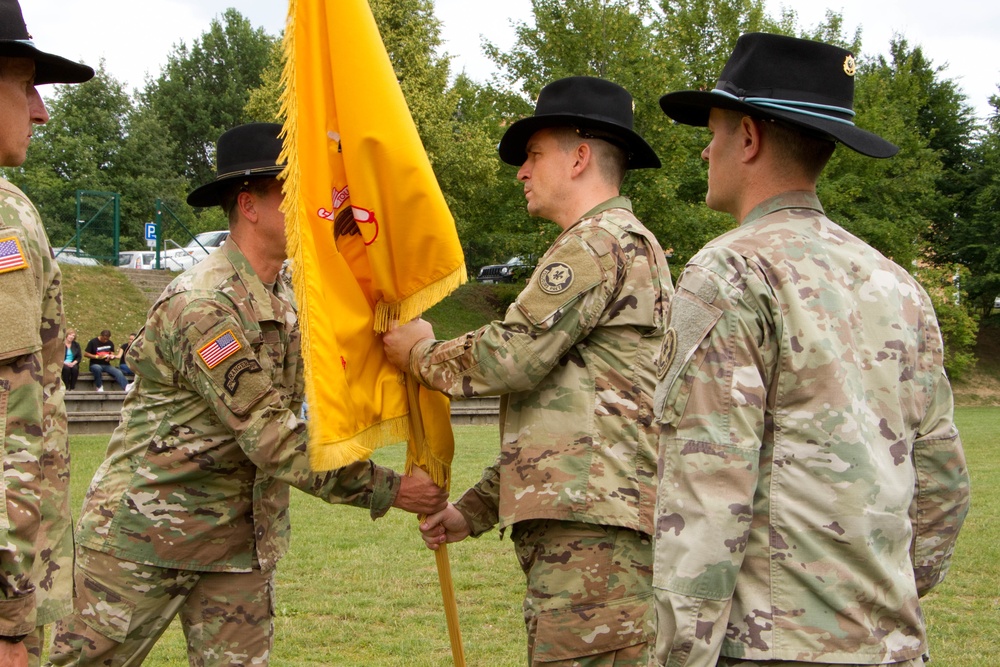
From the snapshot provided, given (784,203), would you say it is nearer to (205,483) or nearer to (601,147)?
(601,147)

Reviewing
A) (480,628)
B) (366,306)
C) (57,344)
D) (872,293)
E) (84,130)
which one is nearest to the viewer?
(872,293)

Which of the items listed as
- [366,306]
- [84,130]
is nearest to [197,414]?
[366,306]

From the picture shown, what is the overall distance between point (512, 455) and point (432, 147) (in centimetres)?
3489

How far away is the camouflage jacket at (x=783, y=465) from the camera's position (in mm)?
2535

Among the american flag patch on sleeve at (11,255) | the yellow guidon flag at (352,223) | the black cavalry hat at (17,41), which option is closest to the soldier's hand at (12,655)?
the american flag patch on sleeve at (11,255)

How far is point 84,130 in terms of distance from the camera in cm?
4819

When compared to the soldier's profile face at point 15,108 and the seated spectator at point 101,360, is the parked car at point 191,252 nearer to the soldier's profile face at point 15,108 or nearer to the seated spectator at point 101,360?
the seated spectator at point 101,360

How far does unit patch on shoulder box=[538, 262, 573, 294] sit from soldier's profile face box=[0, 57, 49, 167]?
73.1 inches

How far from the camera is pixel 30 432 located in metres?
3.03

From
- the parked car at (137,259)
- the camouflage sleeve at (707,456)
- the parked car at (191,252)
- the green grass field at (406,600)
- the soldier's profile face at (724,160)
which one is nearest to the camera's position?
the camouflage sleeve at (707,456)

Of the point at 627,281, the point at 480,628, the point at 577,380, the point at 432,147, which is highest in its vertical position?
the point at 432,147

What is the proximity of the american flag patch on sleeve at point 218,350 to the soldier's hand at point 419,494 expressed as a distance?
0.97 meters

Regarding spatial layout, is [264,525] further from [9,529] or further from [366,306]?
[9,529]

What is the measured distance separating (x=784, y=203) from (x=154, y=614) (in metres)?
3.10
